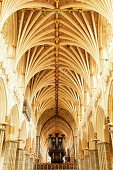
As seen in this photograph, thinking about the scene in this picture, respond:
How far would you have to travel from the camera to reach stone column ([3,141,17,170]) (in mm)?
15009

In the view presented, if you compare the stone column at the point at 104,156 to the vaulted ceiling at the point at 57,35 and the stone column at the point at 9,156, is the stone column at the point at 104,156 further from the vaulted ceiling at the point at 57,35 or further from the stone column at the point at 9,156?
the stone column at the point at 9,156

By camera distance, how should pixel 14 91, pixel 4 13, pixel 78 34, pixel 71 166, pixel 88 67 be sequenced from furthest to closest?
1. pixel 71 166
2. pixel 88 67
3. pixel 78 34
4. pixel 14 91
5. pixel 4 13

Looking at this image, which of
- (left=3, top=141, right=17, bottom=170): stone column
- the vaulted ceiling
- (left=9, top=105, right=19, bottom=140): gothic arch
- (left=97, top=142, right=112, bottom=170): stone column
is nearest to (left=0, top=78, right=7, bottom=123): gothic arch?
(left=9, top=105, right=19, bottom=140): gothic arch

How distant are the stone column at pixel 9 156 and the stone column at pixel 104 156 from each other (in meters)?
7.11

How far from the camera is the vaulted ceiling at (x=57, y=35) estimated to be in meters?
15.9

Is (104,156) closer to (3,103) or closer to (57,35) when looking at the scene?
(3,103)

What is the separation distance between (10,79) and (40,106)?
712 inches

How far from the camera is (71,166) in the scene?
30719 millimetres

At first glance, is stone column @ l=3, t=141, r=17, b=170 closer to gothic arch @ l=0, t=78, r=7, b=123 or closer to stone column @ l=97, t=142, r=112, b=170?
gothic arch @ l=0, t=78, r=7, b=123

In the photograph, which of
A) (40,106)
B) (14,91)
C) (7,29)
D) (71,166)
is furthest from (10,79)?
(71,166)

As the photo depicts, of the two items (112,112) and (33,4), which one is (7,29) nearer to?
(33,4)

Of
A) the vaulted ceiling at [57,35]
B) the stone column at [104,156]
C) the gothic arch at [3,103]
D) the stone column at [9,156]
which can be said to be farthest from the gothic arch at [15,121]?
the stone column at [104,156]

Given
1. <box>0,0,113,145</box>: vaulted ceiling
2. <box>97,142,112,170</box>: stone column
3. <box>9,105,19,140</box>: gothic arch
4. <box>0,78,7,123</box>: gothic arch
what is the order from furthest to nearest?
<box>9,105,19,140</box>: gothic arch
<box>0,0,113,145</box>: vaulted ceiling
<box>97,142,112,170</box>: stone column
<box>0,78,7,123</box>: gothic arch

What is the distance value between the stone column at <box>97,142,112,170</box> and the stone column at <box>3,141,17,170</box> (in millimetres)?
7108
